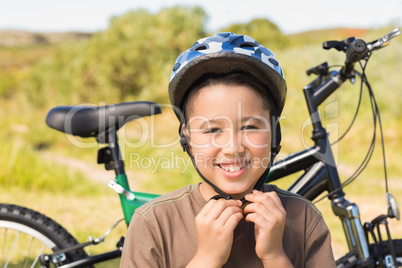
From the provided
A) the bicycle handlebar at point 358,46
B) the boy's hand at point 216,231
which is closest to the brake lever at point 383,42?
the bicycle handlebar at point 358,46

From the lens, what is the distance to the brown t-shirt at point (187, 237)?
1586 millimetres

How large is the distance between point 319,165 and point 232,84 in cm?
118

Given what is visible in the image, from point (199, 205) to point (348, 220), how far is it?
114 centimetres

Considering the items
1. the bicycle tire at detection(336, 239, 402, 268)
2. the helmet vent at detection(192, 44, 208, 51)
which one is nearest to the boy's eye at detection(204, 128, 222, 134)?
the helmet vent at detection(192, 44, 208, 51)

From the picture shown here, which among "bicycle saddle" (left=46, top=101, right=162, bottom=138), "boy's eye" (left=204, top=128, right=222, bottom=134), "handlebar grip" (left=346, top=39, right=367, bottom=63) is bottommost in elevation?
"boy's eye" (left=204, top=128, right=222, bottom=134)

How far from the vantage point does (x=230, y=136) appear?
1591 mm

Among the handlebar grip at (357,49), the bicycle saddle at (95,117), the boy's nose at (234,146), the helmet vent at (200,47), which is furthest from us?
the bicycle saddle at (95,117)

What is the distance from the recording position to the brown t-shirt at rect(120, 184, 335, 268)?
159 cm

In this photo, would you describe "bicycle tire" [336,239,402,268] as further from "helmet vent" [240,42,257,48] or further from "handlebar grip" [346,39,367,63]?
"helmet vent" [240,42,257,48]

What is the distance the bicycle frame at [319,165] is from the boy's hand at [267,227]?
3.59 feet

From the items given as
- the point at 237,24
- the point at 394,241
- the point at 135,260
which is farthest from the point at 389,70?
the point at 135,260

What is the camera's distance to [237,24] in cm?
1480

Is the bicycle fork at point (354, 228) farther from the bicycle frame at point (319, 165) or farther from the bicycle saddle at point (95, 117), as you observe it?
the bicycle saddle at point (95, 117)

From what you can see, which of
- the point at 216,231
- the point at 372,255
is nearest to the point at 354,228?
the point at 372,255
